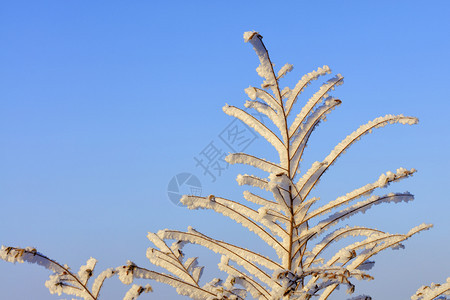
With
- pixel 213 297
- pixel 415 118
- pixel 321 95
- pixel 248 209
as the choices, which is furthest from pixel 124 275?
pixel 415 118

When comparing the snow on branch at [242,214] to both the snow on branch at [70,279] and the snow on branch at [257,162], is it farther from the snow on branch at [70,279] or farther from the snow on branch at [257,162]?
the snow on branch at [70,279]

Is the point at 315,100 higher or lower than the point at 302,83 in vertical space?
lower

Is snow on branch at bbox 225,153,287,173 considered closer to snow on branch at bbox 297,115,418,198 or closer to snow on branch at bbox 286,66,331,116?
snow on branch at bbox 297,115,418,198

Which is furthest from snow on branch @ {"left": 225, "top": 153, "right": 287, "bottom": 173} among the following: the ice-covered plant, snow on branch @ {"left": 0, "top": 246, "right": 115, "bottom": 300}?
snow on branch @ {"left": 0, "top": 246, "right": 115, "bottom": 300}

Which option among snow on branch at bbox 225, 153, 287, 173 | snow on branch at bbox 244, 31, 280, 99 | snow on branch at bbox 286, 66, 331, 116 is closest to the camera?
snow on branch at bbox 244, 31, 280, 99

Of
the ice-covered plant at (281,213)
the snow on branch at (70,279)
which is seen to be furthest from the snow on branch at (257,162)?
the snow on branch at (70,279)

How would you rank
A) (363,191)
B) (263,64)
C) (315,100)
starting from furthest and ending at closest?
(315,100) < (363,191) < (263,64)

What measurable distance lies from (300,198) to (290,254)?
0.42m

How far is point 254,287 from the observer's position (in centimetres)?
355

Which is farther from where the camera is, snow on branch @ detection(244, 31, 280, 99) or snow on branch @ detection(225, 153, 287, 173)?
snow on branch @ detection(225, 153, 287, 173)

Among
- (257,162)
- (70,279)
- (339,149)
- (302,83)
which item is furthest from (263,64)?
(70,279)

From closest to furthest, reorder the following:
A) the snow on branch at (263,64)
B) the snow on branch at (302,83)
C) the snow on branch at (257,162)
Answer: the snow on branch at (263,64)
the snow on branch at (257,162)
the snow on branch at (302,83)

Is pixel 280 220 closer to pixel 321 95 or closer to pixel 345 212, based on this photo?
pixel 345 212

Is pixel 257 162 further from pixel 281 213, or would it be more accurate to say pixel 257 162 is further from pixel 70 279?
pixel 70 279
